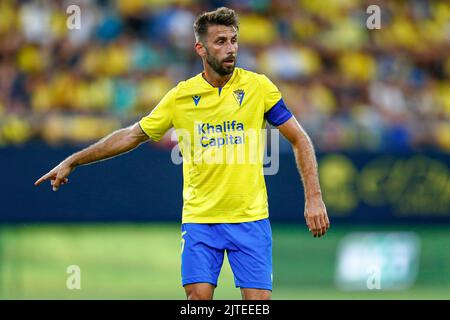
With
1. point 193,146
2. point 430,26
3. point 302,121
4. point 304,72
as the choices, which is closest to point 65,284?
point 302,121

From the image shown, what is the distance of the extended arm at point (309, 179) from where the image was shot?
23.2 ft

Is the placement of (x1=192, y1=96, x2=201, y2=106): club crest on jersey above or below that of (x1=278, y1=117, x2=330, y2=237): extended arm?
above

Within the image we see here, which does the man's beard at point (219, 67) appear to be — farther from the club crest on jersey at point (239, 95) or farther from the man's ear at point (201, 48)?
the club crest on jersey at point (239, 95)

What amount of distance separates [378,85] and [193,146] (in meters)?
8.70

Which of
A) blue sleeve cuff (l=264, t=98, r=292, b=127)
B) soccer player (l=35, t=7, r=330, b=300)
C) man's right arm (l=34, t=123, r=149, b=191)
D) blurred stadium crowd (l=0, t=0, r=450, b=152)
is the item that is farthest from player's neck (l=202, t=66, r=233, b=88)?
blurred stadium crowd (l=0, t=0, r=450, b=152)

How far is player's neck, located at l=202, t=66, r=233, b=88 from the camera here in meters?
7.41

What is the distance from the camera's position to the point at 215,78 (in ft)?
24.3

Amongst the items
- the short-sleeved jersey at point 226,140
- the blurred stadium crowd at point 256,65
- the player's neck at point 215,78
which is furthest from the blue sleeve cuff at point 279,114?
the blurred stadium crowd at point 256,65

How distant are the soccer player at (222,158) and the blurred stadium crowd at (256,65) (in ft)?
16.9

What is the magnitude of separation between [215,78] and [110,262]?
20.2 feet

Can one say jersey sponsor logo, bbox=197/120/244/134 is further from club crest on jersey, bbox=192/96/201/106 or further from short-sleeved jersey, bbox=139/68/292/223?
club crest on jersey, bbox=192/96/201/106

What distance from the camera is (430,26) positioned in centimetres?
1714

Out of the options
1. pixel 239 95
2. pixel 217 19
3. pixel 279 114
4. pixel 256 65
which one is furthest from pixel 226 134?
pixel 256 65
